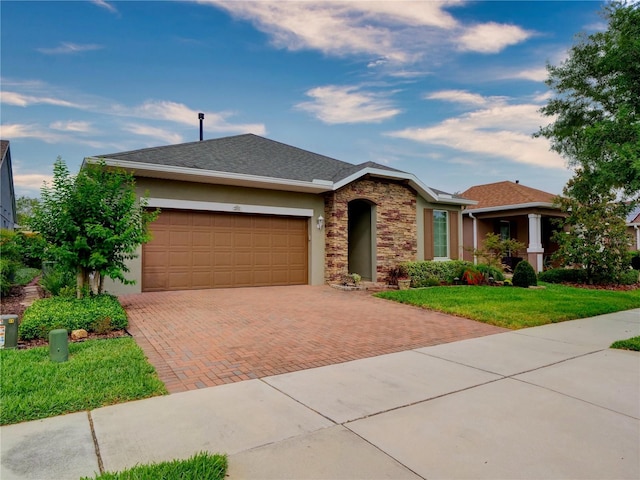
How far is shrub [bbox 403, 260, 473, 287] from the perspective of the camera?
13.5m

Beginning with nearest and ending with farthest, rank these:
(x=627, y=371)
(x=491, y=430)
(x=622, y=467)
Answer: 1. (x=622, y=467)
2. (x=491, y=430)
3. (x=627, y=371)

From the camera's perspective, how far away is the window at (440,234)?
15906 mm

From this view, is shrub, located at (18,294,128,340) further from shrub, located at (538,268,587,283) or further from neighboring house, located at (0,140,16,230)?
neighboring house, located at (0,140,16,230)

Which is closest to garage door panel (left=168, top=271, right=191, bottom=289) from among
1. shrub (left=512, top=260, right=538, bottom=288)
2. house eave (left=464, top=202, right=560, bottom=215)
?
shrub (left=512, top=260, right=538, bottom=288)

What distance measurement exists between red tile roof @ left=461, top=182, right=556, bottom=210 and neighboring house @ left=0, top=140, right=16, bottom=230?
27.4 metres

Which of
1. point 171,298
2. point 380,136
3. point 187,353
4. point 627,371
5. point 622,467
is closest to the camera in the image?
point 622,467

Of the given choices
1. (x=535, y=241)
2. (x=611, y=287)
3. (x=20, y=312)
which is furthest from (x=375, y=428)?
(x=535, y=241)

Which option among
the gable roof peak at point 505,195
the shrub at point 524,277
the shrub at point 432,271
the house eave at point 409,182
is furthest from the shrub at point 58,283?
the gable roof peak at point 505,195

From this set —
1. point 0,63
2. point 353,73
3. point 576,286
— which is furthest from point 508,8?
point 0,63

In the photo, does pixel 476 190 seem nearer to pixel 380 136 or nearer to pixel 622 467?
pixel 380 136

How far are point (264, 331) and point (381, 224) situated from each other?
8491 mm

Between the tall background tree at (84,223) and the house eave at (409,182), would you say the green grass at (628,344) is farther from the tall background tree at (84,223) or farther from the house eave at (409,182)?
the tall background tree at (84,223)

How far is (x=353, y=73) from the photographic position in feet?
46.1

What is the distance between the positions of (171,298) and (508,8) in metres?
11.6
